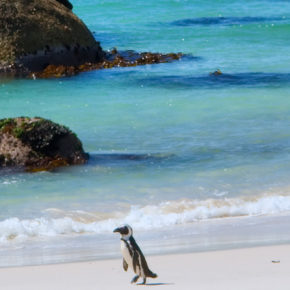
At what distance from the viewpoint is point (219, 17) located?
106ft

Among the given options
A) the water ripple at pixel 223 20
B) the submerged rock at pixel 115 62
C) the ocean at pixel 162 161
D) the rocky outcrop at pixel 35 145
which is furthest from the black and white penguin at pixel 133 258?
the water ripple at pixel 223 20

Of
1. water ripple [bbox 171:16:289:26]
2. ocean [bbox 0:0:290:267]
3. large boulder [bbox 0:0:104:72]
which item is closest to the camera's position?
ocean [bbox 0:0:290:267]

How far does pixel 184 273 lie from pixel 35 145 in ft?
17.0

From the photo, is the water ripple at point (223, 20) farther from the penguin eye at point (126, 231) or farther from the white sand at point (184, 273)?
the penguin eye at point (126, 231)

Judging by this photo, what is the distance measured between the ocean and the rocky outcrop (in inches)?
11.0

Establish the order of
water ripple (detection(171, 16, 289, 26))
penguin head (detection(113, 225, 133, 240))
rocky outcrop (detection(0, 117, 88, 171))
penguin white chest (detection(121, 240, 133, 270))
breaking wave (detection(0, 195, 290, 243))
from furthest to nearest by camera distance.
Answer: water ripple (detection(171, 16, 289, 26)) < rocky outcrop (detection(0, 117, 88, 171)) < breaking wave (detection(0, 195, 290, 243)) < penguin head (detection(113, 225, 133, 240)) < penguin white chest (detection(121, 240, 133, 270))

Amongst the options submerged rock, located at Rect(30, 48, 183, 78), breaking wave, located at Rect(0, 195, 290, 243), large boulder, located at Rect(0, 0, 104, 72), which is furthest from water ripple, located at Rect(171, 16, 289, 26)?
breaking wave, located at Rect(0, 195, 290, 243)

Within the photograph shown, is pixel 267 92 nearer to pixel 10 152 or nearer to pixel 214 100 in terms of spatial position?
pixel 214 100

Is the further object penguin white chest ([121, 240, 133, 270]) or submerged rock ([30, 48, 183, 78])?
submerged rock ([30, 48, 183, 78])

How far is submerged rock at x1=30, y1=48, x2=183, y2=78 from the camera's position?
20.2m

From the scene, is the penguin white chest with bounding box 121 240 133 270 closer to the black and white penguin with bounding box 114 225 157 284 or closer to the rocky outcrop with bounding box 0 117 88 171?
the black and white penguin with bounding box 114 225 157 284

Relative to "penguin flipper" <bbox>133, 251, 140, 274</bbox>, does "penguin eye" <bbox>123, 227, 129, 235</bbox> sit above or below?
above

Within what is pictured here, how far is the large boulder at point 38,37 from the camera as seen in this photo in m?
20.1

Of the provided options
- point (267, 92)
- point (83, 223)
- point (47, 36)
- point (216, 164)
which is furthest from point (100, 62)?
point (83, 223)
